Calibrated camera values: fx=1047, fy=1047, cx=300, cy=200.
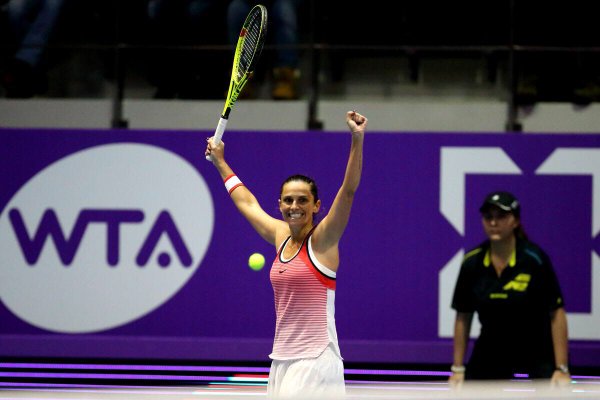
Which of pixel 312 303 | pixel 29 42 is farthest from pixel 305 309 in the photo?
pixel 29 42

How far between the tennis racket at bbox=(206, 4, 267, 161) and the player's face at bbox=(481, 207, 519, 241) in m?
1.32

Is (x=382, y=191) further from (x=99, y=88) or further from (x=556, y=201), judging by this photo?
(x=99, y=88)

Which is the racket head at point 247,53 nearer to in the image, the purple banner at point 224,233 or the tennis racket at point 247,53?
the tennis racket at point 247,53

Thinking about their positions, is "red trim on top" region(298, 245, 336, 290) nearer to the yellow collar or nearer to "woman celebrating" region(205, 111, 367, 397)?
"woman celebrating" region(205, 111, 367, 397)

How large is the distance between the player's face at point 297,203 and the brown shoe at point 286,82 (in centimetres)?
403

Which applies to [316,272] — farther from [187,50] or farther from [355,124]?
[187,50]

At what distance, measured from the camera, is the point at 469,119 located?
8242mm

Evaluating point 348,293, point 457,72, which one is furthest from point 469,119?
point 348,293

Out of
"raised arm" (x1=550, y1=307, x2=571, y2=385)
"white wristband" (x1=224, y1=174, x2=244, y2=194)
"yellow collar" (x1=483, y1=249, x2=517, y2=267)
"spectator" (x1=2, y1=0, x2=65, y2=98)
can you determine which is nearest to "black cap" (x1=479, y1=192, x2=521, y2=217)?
"yellow collar" (x1=483, y1=249, x2=517, y2=267)

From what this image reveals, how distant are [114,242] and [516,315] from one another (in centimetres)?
382

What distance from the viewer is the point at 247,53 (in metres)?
5.18

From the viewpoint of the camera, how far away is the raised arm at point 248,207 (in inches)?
185

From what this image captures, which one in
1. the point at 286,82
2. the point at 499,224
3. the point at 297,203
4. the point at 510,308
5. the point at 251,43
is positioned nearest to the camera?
the point at 297,203

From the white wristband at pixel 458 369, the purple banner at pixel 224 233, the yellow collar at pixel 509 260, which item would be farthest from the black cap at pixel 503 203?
the purple banner at pixel 224 233
